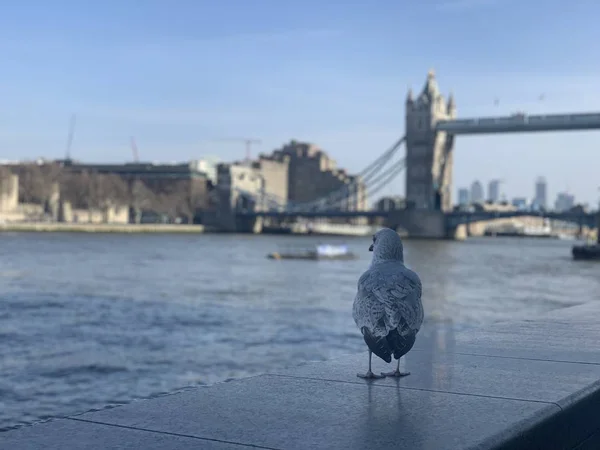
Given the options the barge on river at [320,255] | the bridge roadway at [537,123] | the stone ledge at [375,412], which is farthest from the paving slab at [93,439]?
the bridge roadway at [537,123]

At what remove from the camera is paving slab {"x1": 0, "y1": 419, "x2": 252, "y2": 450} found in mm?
2768

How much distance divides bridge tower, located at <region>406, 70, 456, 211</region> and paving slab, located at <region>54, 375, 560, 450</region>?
10035 cm

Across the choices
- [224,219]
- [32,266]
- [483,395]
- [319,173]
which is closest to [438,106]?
[224,219]

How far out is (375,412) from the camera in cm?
338

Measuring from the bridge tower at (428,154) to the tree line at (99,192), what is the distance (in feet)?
85.4

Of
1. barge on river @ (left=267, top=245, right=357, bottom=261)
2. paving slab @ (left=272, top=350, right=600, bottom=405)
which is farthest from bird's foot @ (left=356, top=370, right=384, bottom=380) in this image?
barge on river @ (left=267, top=245, right=357, bottom=261)

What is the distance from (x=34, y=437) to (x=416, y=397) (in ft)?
4.85

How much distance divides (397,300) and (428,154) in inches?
4123

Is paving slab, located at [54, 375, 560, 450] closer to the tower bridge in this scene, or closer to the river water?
the river water

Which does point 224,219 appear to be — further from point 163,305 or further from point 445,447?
point 445,447

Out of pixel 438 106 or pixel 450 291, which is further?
pixel 438 106

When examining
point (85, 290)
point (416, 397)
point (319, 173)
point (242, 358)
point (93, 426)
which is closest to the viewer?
point (93, 426)

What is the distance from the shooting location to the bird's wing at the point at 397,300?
148 inches

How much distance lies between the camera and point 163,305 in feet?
67.8
